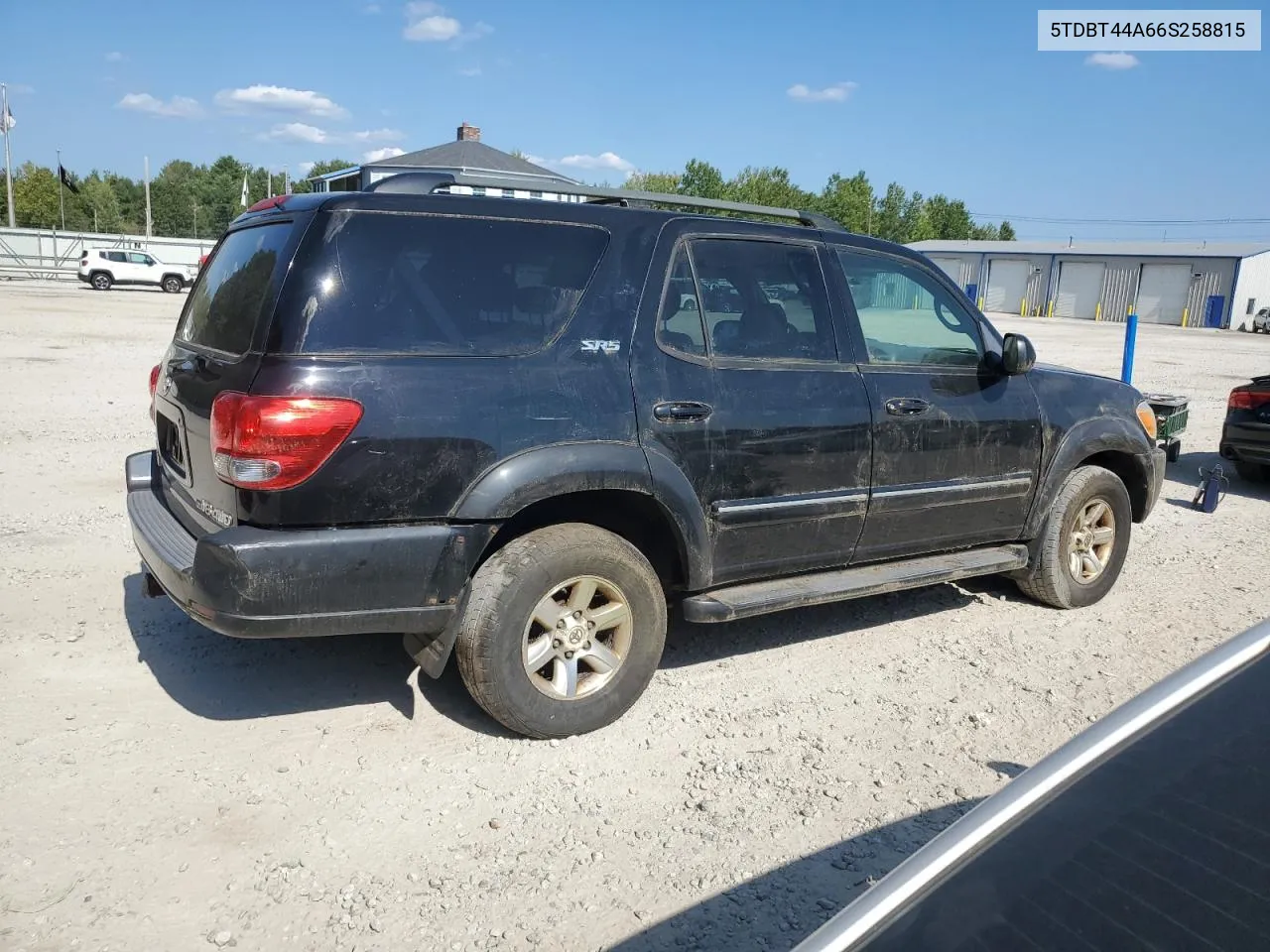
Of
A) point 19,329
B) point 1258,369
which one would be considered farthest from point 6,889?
point 1258,369

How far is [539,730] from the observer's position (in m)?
3.73

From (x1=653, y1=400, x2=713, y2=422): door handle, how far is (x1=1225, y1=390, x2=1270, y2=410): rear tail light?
7.06 meters

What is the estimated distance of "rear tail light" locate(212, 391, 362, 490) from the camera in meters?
3.18

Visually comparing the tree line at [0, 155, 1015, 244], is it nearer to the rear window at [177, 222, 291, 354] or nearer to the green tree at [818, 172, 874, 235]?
the green tree at [818, 172, 874, 235]

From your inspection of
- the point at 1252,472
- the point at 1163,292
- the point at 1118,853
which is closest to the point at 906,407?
the point at 1118,853

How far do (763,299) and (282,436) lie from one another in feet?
6.98

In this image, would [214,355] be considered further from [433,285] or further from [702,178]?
[702,178]

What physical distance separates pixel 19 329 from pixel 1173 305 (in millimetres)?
47402

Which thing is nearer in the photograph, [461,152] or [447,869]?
[447,869]

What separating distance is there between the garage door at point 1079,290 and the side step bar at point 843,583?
163 ft

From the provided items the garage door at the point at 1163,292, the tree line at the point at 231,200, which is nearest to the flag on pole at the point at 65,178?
the tree line at the point at 231,200

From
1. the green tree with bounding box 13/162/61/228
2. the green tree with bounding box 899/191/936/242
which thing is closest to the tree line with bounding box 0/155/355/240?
the green tree with bounding box 13/162/61/228

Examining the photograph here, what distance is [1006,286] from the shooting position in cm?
5384

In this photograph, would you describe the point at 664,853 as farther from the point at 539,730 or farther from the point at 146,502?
the point at 146,502
